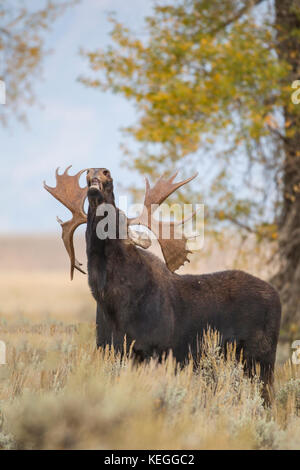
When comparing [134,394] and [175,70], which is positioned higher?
[175,70]

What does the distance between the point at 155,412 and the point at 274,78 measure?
9.92m

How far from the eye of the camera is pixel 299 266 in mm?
13945

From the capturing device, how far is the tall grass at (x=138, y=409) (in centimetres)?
420

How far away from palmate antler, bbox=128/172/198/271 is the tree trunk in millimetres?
8154

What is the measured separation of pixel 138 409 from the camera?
174 inches

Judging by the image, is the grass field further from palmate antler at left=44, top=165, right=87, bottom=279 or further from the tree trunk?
the tree trunk

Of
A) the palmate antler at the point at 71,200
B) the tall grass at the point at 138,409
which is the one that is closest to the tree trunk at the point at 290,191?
the tall grass at the point at 138,409

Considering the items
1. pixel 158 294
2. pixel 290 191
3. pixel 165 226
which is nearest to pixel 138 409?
pixel 158 294

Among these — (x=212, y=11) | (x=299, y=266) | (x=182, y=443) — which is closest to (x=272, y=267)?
(x=299, y=266)

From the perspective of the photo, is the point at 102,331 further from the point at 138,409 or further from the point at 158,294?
the point at 138,409

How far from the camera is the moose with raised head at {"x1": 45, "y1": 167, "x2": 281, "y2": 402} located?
5.72 m

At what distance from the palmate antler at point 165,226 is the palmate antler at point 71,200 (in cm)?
57

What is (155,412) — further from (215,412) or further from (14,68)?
(14,68)

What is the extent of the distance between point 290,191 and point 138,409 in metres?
10.9
